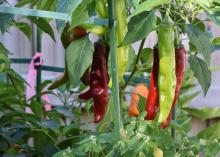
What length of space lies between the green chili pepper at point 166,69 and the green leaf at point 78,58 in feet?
0.49

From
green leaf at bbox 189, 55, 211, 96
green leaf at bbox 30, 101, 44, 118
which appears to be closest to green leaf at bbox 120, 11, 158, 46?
green leaf at bbox 189, 55, 211, 96

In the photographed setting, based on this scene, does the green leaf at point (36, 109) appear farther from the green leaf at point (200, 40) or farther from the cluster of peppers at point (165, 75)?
the green leaf at point (200, 40)

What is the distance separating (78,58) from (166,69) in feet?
0.61

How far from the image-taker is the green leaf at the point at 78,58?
126 cm

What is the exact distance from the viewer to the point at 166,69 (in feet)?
4.15

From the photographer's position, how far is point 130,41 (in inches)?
45.2

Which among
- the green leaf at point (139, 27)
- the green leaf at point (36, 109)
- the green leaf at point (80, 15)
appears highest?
the green leaf at point (80, 15)

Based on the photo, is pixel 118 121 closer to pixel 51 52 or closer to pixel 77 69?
pixel 77 69

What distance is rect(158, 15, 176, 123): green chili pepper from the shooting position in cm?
125

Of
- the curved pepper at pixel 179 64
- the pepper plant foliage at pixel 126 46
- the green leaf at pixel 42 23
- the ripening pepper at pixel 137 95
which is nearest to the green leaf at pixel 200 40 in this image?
the pepper plant foliage at pixel 126 46

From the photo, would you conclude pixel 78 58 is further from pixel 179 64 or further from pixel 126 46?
pixel 179 64

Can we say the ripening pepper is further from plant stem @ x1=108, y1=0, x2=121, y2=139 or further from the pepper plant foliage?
plant stem @ x1=108, y1=0, x2=121, y2=139

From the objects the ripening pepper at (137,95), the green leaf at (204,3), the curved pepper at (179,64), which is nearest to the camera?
the green leaf at (204,3)

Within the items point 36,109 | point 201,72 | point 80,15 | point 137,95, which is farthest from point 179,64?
point 36,109
